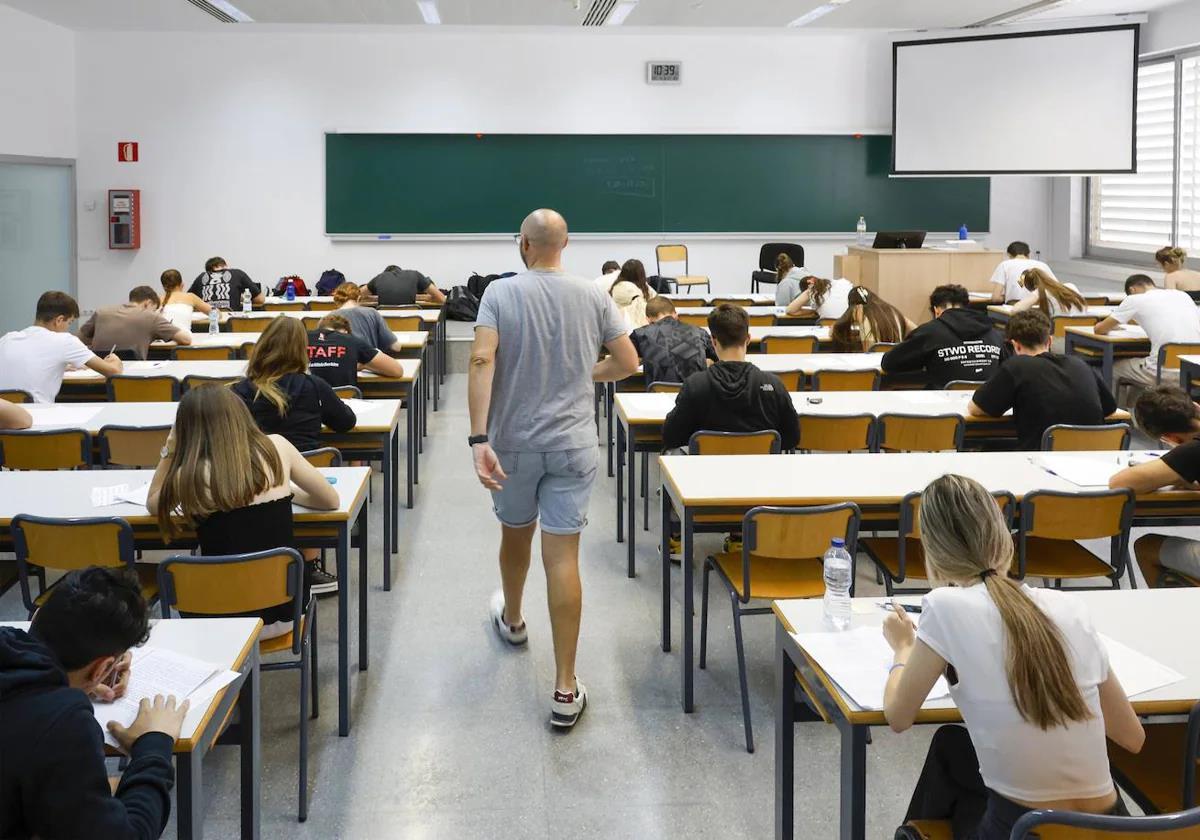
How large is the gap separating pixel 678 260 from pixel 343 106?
170 inches

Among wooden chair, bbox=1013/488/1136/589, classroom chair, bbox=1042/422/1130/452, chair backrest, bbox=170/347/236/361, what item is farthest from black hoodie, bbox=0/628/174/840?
chair backrest, bbox=170/347/236/361

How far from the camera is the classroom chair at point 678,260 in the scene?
12.3 meters

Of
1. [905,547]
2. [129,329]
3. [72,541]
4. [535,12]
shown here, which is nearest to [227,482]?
[72,541]

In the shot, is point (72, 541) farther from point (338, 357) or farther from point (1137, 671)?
point (1137, 671)

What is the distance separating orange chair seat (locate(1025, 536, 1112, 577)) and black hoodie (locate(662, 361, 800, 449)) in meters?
1.08

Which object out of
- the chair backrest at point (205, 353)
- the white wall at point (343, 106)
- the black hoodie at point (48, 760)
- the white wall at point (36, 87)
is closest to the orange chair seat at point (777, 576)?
the black hoodie at point (48, 760)

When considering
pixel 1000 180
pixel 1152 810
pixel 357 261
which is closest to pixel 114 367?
pixel 1152 810

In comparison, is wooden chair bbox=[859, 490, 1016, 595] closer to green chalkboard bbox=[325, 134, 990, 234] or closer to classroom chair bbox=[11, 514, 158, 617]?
classroom chair bbox=[11, 514, 158, 617]

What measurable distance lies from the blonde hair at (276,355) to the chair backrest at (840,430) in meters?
2.23

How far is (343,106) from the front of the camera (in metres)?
12.4

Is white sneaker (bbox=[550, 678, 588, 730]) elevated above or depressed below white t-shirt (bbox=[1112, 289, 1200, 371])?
below

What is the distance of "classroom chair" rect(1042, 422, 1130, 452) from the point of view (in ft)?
14.7

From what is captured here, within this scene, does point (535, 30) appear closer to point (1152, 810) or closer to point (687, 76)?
point (687, 76)

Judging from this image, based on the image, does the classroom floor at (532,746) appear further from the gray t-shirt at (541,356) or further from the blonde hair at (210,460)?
the gray t-shirt at (541,356)
